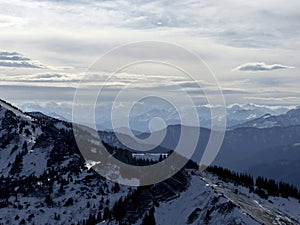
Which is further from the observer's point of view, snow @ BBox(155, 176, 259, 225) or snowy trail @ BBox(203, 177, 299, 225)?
snowy trail @ BBox(203, 177, 299, 225)

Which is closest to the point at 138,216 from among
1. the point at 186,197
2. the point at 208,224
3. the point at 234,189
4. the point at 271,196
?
the point at 186,197

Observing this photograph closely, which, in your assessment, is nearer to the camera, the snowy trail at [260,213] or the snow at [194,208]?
the snow at [194,208]

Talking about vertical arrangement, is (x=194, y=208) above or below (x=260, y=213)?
above

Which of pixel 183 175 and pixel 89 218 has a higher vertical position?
pixel 183 175

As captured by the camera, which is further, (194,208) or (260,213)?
(194,208)

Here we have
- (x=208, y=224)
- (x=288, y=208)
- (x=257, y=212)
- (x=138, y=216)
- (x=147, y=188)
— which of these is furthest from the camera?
(x=147, y=188)

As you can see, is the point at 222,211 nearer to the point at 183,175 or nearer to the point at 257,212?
the point at 257,212

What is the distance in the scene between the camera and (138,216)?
166000mm

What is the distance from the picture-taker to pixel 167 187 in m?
186

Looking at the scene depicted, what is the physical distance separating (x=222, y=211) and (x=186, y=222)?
12.0 metres

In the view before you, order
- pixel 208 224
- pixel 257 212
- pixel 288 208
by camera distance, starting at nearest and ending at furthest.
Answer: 1. pixel 208 224
2. pixel 257 212
3. pixel 288 208

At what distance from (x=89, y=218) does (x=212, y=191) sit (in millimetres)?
50260

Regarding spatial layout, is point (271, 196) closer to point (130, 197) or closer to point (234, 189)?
point (234, 189)

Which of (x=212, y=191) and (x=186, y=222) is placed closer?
(x=186, y=222)
